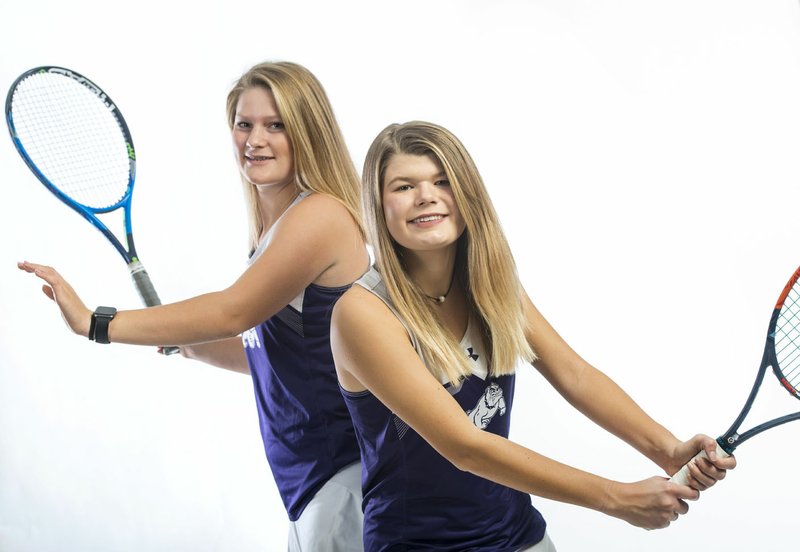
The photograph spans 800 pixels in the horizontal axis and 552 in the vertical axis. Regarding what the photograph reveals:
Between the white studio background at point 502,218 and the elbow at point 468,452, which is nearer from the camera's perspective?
the elbow at point 468,452

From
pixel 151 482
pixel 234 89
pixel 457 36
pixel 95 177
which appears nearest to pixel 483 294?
pixel 234 89

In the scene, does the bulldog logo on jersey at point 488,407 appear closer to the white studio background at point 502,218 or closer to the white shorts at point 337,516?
the white shorts at point 337,516

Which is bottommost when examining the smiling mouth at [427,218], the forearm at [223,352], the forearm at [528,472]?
the forearm at [528,472]

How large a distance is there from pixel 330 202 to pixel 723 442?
3.21 feet

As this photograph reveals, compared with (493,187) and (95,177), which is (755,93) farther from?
(95,177)

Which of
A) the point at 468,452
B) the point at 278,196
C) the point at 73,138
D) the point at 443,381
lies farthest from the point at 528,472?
the point at 73,138

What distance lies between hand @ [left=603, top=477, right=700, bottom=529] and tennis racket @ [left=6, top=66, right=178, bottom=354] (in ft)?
5.40

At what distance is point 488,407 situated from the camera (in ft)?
6.47

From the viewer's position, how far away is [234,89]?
2.46 meters

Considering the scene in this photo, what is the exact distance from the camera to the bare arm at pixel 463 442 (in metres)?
1.82

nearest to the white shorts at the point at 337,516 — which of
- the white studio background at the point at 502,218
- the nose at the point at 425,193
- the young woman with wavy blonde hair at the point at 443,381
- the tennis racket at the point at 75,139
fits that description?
the young woman with wavy blonde hair at the point at 443,381

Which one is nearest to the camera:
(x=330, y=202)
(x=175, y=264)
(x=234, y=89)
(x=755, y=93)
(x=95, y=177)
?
(x=330, y=202)

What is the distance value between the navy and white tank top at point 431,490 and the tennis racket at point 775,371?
338 millimetres

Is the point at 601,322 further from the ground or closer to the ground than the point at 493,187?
closer to the ground
